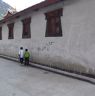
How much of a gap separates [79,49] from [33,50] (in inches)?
199

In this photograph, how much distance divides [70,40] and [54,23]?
1965 mm

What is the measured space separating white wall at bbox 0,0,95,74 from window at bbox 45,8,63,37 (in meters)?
0.27

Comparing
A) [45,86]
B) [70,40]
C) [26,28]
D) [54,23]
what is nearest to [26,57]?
[26,28]

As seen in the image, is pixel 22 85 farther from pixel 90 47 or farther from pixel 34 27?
pixel 34 27

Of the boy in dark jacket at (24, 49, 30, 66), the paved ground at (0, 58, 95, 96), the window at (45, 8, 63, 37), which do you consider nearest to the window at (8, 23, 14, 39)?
the boy in dark jacket at (24, 49, 30, 66)

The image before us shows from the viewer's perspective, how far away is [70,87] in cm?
693

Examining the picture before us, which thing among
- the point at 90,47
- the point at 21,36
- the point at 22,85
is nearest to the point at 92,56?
the point at 90,47

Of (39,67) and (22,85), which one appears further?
(39,67)

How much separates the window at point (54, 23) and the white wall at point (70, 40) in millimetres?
271

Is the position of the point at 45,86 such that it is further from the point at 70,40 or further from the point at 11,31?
the point at 11,31

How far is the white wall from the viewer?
326 inches

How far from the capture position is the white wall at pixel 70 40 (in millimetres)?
8281

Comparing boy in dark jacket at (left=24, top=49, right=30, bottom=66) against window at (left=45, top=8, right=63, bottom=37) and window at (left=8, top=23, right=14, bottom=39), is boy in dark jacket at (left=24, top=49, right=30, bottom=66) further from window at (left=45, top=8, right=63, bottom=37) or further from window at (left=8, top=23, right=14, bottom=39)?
window at (left=8, top=23, right=14, bottom=39)

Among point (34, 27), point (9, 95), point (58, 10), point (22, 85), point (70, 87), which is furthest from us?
point (34, 27)
